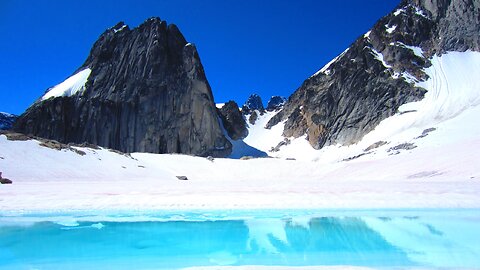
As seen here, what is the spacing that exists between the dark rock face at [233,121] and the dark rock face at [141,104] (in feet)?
63.4

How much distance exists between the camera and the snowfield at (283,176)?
52.4 feet

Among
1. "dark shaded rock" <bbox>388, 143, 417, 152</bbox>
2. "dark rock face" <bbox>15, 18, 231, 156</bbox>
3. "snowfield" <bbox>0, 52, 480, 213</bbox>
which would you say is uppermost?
"dark rock face" <bbox>15, 18, 231, 156</bbox>

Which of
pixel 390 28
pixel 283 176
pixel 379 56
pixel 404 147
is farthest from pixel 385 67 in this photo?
pixel 283 176

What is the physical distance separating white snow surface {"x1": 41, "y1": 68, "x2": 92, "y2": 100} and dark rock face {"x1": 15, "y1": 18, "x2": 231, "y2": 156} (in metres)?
2.30

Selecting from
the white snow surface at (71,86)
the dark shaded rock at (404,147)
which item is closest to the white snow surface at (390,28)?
the dark shaded rock at (404,147)

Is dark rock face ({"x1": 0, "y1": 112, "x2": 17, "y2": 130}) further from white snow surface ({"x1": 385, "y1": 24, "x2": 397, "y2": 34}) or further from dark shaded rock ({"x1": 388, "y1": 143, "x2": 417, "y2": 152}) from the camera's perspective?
white snow surface ({"x1": 385, "y1": 24, "x2": 397, "y2": 34})

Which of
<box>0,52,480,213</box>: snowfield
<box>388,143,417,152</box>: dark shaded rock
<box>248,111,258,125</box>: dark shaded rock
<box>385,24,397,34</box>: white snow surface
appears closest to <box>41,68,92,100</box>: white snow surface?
<box>0,52,480,213</box>: snowfield

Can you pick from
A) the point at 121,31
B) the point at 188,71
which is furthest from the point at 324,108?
the point at 121,31

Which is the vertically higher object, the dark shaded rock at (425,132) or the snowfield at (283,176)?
the dark shaded rock at (425,132)

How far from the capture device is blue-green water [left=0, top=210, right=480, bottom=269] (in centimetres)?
753

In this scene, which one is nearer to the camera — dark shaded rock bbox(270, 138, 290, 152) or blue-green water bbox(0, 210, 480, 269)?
blue-green water bbox(0, 210, 480, 269)

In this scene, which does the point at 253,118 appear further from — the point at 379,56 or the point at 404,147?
the point at 404,147

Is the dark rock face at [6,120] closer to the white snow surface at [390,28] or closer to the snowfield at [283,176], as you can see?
the snowfield at [283,176]

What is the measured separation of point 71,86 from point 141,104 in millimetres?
24361
